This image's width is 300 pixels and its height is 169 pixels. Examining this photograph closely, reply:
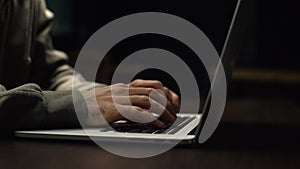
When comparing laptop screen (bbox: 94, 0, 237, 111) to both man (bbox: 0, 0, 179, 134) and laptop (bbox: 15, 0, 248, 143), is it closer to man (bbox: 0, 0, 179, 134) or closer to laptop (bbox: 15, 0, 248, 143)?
man (bbox: 0, 0, 179, 134)

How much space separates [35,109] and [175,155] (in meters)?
0.23

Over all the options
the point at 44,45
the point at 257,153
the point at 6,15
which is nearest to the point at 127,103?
the point at 257,153

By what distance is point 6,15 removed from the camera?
1.33 meters

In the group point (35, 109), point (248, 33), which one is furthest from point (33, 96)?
point (248, 33)

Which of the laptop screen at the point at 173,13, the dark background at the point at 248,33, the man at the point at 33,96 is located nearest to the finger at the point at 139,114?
the man at the point at 33,96

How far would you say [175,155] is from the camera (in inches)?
27.8

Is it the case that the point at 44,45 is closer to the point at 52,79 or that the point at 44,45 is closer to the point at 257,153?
the point at 52,79

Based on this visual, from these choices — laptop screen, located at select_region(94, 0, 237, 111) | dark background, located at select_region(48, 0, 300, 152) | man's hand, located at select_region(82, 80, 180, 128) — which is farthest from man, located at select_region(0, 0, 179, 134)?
laptop screen, located at select_region(94, 0, 237, 111)

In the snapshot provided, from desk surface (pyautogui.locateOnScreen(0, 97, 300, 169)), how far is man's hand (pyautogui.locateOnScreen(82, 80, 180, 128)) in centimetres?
9

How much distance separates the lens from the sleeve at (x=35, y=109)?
2.66ft

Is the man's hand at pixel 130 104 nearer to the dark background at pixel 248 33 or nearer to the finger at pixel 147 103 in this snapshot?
the finger at pixel 147 103

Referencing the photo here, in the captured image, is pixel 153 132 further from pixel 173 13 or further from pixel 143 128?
pixel 173 13

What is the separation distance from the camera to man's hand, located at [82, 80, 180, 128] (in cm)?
87

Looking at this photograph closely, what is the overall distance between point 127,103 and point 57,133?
0.41 feet
